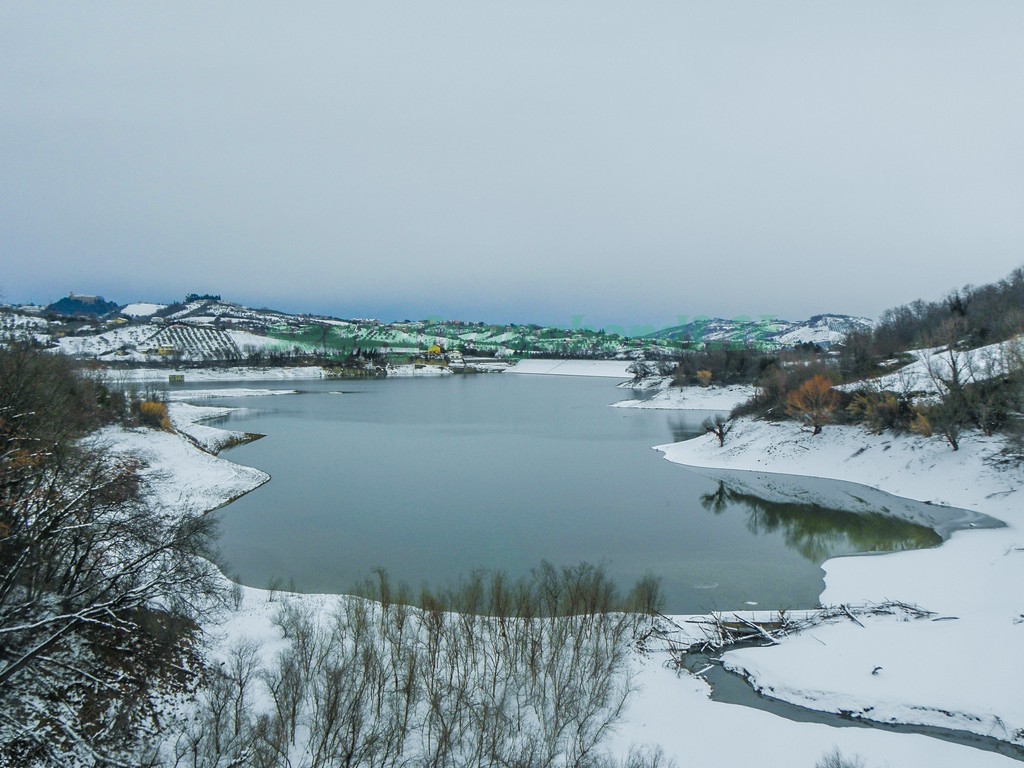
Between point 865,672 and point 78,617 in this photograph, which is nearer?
point 78,617

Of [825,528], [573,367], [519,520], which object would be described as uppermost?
[573,367]

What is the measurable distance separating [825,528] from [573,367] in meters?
72.4

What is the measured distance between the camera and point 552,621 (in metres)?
7.06

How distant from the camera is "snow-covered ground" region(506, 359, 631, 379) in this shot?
257 feet

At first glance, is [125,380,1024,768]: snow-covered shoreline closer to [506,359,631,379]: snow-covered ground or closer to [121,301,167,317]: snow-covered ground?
[506,359,631,379]: snow-covered ground

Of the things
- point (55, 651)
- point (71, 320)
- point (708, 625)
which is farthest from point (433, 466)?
point (71, 320)

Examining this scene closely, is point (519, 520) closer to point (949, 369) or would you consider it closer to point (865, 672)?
point (865, 672)

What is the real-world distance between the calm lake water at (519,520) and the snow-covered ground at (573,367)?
51.0 metres

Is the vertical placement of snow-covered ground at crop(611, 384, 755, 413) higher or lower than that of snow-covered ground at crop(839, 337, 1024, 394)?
lower

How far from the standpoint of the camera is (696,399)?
39.8 metres

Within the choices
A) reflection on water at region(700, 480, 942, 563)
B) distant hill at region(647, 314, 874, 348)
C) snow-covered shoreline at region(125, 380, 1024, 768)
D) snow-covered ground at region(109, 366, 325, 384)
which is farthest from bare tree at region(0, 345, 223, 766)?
distant hill at region(647, 314, 874, 348)

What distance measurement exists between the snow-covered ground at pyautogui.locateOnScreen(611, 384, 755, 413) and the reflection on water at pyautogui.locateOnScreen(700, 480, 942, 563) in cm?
2085

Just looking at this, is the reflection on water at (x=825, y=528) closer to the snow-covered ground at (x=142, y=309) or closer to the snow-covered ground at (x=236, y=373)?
the snow-covered ground at (x=236, y=373)

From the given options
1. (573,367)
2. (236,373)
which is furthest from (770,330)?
(236,373)
